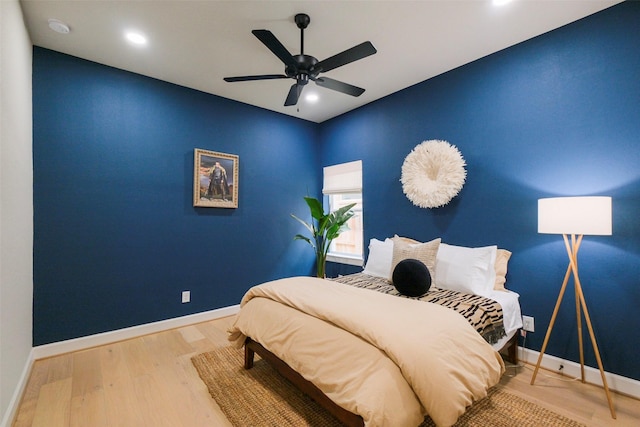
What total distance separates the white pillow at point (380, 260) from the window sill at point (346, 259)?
0.88 m

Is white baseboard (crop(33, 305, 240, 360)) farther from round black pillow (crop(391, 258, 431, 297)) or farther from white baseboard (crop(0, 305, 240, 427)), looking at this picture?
round black pillow (crop(391, 258, 431, 297))

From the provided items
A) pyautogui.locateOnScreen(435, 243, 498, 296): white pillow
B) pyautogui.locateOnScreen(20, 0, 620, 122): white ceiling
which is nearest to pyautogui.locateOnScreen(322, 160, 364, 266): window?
pyautogui.locateOnScreen(20, 0, 620, 122): white ceiling

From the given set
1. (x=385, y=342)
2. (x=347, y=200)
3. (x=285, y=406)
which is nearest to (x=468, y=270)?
(x=385, y=342)

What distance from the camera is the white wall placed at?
166cm

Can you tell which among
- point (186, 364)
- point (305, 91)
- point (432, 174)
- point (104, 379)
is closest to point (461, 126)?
point (432, 174)

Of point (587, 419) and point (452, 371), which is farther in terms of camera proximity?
point (587, 419)

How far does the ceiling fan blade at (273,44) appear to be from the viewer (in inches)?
74.7

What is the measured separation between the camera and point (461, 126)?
3039 mm

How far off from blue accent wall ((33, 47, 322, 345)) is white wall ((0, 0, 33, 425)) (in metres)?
0.18

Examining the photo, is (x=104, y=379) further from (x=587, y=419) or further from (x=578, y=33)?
(x=578, y=33)

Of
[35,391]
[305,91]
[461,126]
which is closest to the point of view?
[35,391]

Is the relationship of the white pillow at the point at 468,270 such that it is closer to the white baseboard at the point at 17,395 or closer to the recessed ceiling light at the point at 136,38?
the white baseboard at the point at 17,395

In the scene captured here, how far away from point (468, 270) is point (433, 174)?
118cm

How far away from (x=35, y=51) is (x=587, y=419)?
5178 millimetres
